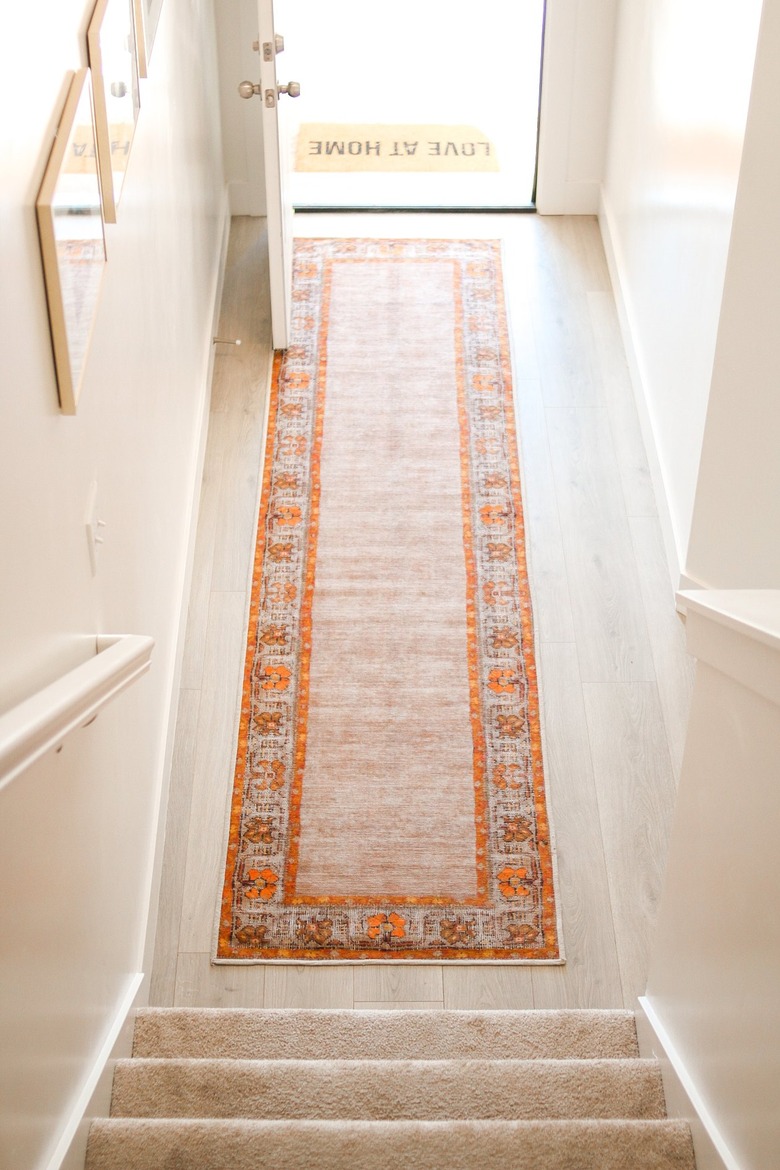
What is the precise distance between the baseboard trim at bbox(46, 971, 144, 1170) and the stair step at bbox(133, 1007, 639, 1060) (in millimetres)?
74

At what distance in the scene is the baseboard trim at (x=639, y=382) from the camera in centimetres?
403

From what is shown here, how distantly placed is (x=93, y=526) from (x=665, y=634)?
205 centimetres

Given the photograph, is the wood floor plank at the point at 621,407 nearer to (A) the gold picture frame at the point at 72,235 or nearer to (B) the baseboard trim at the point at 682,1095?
(B) the baseboard trim at the point at 682,1095

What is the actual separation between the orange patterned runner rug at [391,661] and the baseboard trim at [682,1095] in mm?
572

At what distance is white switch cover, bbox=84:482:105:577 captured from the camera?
234 cm

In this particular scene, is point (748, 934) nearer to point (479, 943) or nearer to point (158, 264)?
point (479, 943)

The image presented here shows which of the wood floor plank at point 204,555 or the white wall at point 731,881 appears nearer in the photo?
the white wall at point 731,881

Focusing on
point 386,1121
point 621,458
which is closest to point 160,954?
point 386,1121

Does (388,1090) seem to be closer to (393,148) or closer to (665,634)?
(665,634)

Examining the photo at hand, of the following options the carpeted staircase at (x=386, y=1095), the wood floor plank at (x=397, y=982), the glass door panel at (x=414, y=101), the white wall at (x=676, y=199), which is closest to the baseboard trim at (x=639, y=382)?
the white wall at (x=676, y=199)

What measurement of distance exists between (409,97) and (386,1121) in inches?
224

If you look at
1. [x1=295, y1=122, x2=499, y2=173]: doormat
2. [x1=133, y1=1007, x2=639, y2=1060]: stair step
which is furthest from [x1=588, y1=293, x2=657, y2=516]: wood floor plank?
[x1=133, y1=1007, x2=639, y2=1060]: stair step

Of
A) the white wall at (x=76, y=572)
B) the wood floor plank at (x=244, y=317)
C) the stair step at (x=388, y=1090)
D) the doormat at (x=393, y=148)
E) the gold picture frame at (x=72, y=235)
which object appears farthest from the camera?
the doormat at (x=393, y=148)

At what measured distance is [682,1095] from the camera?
2.27 metres
